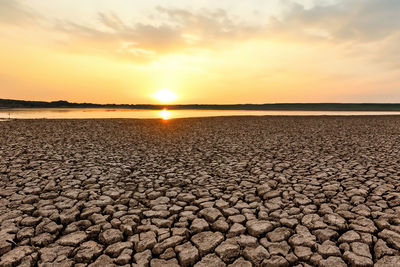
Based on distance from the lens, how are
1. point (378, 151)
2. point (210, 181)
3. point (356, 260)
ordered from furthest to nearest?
point (378, 151)
point (210, 181)
point (356, 260)

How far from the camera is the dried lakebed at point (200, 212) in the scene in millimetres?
2559

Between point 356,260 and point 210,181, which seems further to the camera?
point 210,181

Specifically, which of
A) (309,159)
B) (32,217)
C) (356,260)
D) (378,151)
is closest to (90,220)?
(32,217)

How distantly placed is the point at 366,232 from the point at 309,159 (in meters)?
3.98

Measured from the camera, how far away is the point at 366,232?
2.88m

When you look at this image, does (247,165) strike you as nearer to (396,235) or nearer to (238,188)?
(238,188)

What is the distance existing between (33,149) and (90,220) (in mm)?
5887

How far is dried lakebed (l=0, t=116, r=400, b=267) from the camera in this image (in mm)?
2559

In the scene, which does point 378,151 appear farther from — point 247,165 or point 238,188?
point 238,188

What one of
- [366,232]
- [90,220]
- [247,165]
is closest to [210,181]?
[247,165]

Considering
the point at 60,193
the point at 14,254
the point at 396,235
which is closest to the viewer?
the point at 14,254

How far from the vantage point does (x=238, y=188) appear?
4465 millimetres

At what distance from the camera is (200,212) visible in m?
3.48

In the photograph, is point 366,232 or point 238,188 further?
point 238,188
